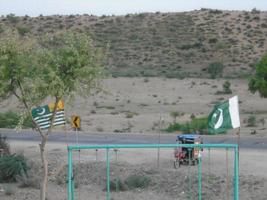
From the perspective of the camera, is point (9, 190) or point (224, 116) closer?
point (224, 116)

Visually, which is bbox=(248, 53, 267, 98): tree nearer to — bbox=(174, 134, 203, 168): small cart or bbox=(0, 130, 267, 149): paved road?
bbox=(0, 130, 267, 149): paved road

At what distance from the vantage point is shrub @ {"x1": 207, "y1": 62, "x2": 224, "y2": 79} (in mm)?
83562

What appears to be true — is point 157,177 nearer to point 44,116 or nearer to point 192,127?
point 44,116

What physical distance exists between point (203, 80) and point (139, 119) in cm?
2632

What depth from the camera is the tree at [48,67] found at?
61.7 ft

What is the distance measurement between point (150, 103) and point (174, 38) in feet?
116

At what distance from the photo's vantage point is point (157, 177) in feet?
84.8

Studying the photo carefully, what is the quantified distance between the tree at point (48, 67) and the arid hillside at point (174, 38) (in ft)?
211

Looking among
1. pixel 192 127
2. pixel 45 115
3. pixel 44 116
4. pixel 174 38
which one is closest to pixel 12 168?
pixel 44 116

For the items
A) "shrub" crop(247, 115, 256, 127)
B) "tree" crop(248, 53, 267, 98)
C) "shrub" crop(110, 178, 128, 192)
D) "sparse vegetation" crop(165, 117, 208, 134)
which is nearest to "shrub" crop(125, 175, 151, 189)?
"shrub" crop(110, 178, 128, 192)

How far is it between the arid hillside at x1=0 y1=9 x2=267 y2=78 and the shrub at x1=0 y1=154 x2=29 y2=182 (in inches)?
2233

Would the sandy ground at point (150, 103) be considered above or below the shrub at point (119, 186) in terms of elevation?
above

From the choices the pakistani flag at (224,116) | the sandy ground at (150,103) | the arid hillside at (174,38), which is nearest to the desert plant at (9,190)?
the pakistani flag at (224,116)

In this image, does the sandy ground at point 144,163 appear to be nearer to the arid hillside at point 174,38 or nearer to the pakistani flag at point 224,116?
the pakistani flag at point 224,116
